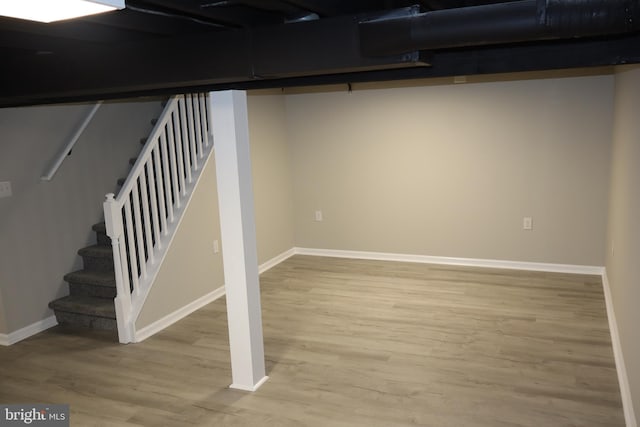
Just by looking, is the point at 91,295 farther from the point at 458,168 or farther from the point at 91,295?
the point at 458,168

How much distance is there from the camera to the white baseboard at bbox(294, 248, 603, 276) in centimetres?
571

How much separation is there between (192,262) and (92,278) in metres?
0.87

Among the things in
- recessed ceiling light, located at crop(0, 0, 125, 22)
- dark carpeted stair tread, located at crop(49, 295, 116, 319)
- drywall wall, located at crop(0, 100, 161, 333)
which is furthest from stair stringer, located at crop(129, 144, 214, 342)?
recessed ceiling light, located at crop(0, 0, 125, 22)

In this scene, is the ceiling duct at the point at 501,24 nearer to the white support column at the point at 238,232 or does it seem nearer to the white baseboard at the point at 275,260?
the white support column at the point at 238,232

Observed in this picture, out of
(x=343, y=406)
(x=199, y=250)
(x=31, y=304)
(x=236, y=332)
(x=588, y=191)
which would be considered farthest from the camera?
(x=588, y=191)

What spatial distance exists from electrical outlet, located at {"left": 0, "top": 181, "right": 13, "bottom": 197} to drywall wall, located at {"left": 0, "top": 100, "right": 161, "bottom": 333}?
4 centimetres

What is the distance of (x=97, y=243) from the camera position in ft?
17.0

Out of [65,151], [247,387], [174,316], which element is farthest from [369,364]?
[65,151]

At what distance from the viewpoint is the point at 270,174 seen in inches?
255

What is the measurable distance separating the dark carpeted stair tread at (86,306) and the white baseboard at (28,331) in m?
0.13

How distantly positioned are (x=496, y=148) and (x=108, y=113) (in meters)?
4.02

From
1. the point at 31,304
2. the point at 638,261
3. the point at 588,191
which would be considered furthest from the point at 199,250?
the point at 588,191

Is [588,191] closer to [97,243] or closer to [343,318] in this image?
[343,318]

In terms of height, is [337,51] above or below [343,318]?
above
